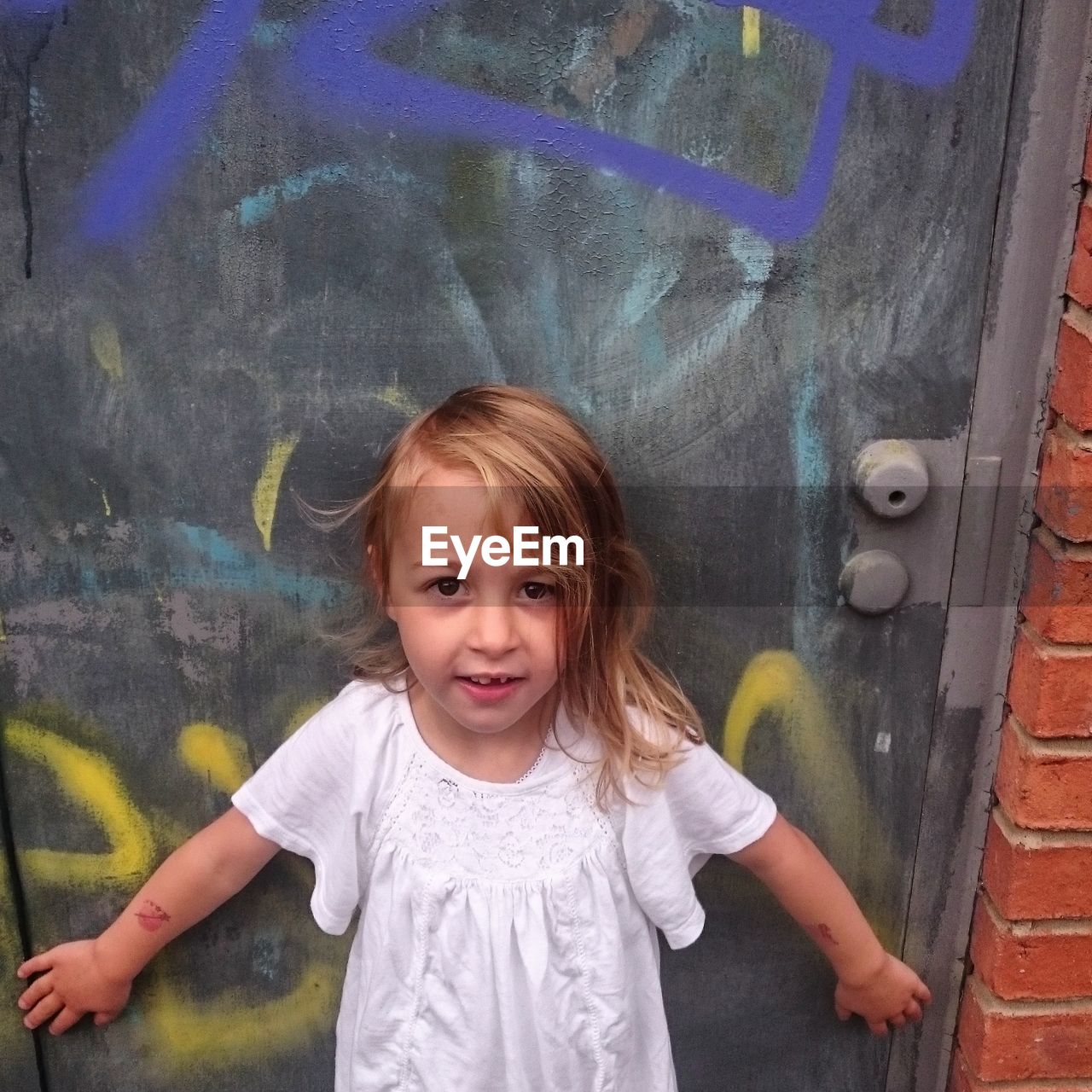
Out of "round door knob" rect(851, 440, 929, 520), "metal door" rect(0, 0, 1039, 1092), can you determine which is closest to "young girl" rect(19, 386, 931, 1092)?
"metal door" rect(0, 0, 1039, 1092)

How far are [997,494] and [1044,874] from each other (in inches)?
21.2

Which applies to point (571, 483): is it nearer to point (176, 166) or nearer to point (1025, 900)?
point (176, 166)

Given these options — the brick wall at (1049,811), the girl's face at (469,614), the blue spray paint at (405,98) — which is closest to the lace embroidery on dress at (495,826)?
the girl's face at (469,614)

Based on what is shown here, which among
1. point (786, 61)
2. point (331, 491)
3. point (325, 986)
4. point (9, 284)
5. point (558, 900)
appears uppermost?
point (786, 61)

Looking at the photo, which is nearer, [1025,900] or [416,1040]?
[416,1040]

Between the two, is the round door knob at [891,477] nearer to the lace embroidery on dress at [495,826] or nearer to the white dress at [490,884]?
the white dress at [490,884]

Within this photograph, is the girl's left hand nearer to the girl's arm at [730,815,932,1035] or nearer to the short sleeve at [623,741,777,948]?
the girl's arm at [730,815,932,1035]

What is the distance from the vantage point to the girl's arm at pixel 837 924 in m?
1.60

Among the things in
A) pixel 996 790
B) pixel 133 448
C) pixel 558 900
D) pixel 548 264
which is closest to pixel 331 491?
pixel 133 448

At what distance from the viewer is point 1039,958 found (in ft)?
5.61

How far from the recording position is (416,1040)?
5.00 feet

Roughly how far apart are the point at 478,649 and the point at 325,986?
2.52ft

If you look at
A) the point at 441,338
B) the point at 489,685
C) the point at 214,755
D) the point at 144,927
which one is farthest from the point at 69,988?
the point at 441,338

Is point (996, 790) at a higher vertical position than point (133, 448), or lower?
lower
